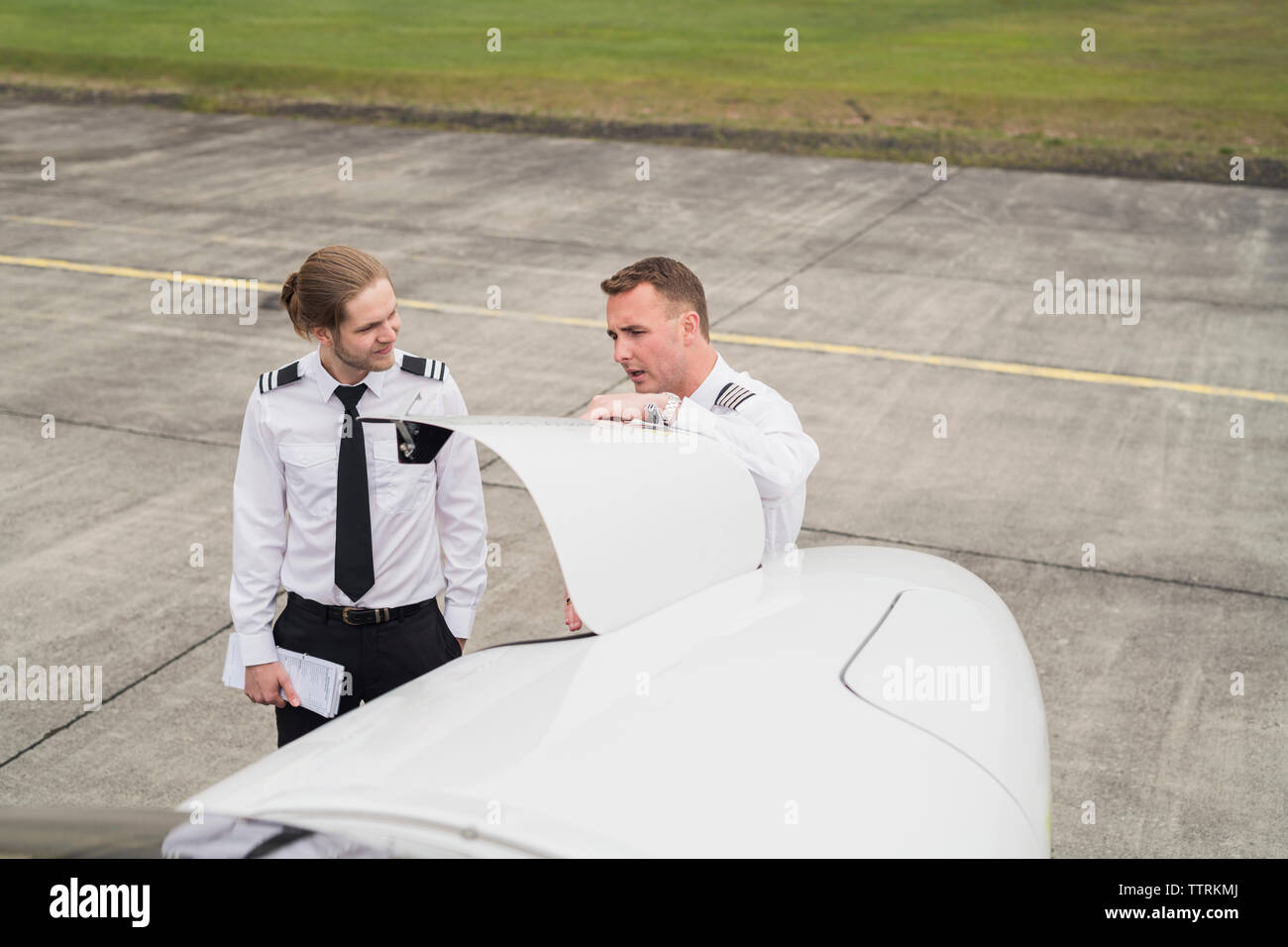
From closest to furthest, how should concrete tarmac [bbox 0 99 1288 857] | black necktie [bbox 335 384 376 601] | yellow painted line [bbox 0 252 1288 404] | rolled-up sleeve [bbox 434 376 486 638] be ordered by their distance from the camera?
1. black necktie [bbox 335 384 376 601]
2. rolled-up sleeve [bbox 434 376 486 638]
3. concrete tarmac [bbox 0 99 1288 857]
4. yellow painted line [bbox 0 252 1288 404]

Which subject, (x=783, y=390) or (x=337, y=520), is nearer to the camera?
(x=337, y=520)

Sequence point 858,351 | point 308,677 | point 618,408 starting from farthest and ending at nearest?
point 858,351, point 308,677, point 618,408

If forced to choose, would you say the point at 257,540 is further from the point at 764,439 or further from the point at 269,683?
the point at 764,439

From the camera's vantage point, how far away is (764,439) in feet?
9.71

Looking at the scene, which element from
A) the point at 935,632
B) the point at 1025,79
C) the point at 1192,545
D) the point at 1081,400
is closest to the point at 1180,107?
the point at 1025,79

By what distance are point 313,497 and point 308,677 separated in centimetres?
48

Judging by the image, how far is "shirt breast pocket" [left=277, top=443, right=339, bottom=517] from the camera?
3305 millimetres

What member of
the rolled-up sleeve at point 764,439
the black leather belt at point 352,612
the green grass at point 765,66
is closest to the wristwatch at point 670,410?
the rolled-up sleeve at point 764,439

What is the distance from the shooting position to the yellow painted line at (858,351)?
9.08 m

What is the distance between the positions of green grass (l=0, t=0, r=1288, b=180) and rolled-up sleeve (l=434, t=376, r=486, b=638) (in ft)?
50.2

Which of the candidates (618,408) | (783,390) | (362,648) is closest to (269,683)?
(362,648)

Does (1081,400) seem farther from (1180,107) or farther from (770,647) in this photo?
(1180,107)

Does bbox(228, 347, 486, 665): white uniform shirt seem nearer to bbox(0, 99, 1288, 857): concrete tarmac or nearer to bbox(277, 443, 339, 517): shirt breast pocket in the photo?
bbox(277, 443, 339, 517): shirt breast pocket

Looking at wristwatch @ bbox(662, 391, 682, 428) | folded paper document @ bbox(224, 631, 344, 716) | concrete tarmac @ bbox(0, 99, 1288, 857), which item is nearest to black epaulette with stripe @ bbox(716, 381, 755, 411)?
wristwatch @ bbox(662, 391, 682, 428)
